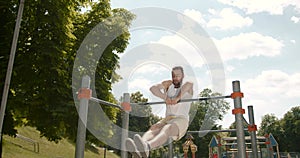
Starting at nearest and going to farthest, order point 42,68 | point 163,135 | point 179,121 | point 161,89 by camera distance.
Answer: point 163,135 → point 179,121 → point 161,89 → point 42,68

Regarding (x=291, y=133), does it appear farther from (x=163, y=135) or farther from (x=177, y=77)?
(x=163, y=135)

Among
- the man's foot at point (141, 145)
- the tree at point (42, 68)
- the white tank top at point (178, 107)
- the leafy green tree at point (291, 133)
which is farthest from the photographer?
the leafy green tree at point (291, 133)

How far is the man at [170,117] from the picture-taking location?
3881mm

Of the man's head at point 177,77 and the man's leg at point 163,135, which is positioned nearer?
→ the man's leg at point 163,135

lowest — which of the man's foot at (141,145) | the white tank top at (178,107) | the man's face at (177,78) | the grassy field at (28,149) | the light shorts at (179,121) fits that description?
the grassy field at (28,149)

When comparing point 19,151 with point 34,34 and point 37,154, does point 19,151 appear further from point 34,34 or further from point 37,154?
point 34,34

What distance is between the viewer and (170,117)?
468cm

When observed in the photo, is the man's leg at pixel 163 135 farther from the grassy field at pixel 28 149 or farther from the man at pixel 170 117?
the grassy field at pixel 28 149

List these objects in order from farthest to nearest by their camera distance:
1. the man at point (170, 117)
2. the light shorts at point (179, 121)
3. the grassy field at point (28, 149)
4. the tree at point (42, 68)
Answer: the grassy field at point (28, 149) < the tree at point (42, 68) < the light shorts at point (179, 121) < the man at point (170, 117)

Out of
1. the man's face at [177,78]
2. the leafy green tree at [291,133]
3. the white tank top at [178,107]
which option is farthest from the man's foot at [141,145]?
the leafy green tree at [291,133]

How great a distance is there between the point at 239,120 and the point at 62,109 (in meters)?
7.07

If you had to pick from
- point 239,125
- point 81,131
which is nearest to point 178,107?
point 239,125

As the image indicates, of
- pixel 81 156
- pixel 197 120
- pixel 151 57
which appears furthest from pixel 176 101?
pixel 197 120

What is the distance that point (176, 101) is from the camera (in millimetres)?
4668
